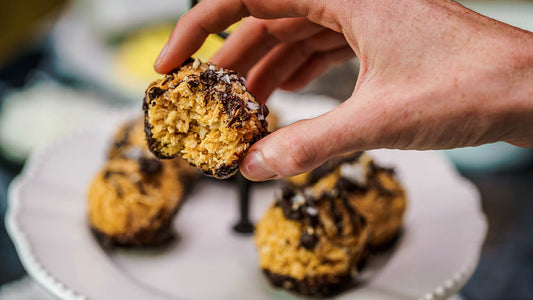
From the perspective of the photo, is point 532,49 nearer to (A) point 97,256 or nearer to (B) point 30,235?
Result: (A) point 97,256

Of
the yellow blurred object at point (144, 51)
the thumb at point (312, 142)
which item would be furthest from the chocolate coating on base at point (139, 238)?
the yellow blurred object at point (144, 51)

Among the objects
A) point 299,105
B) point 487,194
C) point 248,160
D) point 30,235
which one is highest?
point 248,160

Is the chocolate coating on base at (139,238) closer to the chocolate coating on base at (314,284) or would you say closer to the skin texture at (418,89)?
the chocolate coating on base at (314,284)

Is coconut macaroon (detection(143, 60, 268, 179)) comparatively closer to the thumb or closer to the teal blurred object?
the thumb

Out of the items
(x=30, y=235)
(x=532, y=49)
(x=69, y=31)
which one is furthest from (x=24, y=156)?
(x=532, y=49)

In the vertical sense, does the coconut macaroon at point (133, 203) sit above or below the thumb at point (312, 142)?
below

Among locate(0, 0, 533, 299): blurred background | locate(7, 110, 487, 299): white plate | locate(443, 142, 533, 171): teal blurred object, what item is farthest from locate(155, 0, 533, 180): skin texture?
locate(443, 142, 533, 171): teal blurred object
